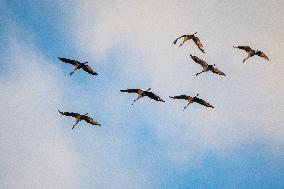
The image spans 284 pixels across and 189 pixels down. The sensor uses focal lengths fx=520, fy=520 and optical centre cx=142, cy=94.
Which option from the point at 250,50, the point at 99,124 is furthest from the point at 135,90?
the point at 250,50

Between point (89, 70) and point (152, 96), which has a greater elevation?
point (89, 70)

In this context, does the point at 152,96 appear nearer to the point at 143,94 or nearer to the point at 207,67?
the point at 143,94

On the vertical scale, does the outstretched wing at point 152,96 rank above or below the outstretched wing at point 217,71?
below

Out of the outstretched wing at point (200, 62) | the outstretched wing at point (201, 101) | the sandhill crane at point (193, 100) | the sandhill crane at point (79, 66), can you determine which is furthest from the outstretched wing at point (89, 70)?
the outstretched wing at point (201, 101)

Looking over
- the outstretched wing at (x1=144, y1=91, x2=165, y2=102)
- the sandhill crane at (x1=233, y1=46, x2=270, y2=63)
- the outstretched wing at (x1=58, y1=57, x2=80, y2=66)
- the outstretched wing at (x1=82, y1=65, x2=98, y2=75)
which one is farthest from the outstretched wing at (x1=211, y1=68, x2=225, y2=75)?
the outstretched wing at (x1=58, y1=57, x2=80, y2=66)

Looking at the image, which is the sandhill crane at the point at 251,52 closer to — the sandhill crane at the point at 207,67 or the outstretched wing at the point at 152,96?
the sandhill crane at the point at 207,67

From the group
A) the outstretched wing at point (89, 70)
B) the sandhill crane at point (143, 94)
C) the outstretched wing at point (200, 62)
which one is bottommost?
the sandhill crane at point (143, 94)

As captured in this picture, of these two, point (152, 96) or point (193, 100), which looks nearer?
point (152, 96)

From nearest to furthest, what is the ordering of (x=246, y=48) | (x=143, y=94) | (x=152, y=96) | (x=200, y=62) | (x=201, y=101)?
(x=246, y=48) < (x=200, y=62) < (x=152, y=96) < (x=201, y=101) < (x=143, y=94)

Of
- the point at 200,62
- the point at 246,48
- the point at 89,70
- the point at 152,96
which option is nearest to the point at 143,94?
the point at 152,96

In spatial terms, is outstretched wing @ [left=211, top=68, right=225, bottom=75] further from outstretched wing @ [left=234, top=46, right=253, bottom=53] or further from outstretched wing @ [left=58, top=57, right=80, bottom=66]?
outstretched wing @ [left=58, top=57, right=80, bottom=66]

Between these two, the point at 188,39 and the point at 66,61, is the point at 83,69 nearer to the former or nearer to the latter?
the point at 66,61

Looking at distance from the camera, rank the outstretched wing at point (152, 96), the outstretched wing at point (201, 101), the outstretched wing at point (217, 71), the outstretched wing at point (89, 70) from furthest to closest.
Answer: the outstretched wing at point (201, 101)
the outstretched wing at point (152, 96)
the outstretched wing at point (217, 71)
the outstretched wing at point (89, 70)

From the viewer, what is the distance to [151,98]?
174 feet
